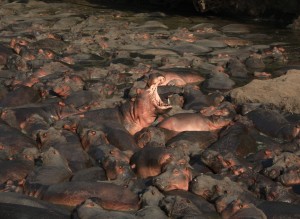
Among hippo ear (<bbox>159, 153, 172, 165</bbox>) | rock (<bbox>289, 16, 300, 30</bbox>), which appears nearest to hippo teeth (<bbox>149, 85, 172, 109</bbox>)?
hippo ear (<bbox>159, 153, 172, 165</bbox>)

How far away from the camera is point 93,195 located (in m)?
6.84

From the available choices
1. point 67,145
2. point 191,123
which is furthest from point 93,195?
point 191,123

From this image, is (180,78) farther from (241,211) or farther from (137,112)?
(241,211)

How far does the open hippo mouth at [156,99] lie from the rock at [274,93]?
130cm

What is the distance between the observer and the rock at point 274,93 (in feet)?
33.7

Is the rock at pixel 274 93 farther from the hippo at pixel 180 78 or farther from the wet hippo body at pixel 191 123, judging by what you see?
the wet hippo body at pixel 191 123

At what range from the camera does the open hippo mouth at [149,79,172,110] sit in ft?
32.7

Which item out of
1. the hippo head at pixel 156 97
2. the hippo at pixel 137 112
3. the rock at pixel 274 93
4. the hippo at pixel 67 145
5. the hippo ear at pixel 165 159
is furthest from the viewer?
the rock at pixel 274 93

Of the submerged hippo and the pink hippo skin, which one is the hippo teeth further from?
the submerged hippo

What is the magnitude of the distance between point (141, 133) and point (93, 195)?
2.25 m

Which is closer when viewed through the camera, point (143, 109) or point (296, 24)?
point (143, 109)

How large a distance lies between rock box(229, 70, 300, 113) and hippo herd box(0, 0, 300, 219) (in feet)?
0.67

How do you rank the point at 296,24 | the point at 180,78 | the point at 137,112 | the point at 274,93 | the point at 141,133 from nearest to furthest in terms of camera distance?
the point at 141,133
the point at 137,112
the point at 274,93
the point at 180,78
the point at 296,24

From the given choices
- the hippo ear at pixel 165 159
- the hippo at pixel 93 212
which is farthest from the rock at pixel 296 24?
the hippo at pixel 93 212
